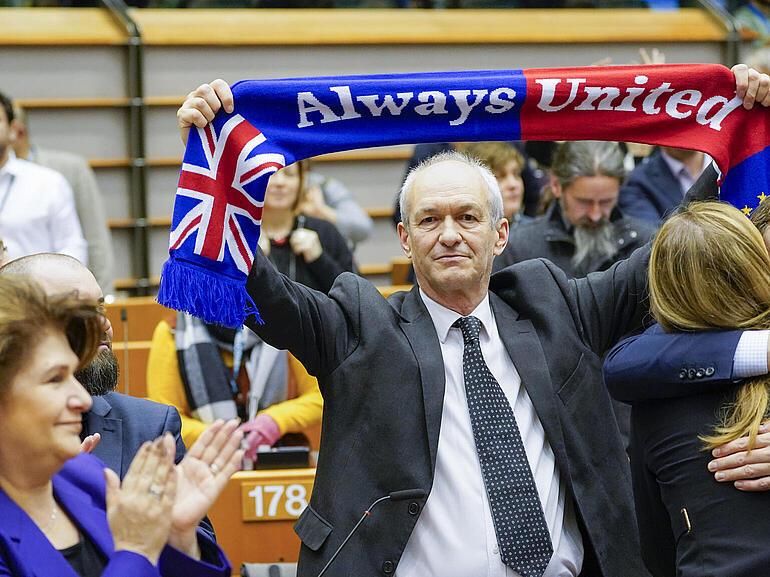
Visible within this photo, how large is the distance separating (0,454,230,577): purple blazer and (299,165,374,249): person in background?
296cm

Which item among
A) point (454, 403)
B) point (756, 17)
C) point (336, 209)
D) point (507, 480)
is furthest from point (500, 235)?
point (756, 17)

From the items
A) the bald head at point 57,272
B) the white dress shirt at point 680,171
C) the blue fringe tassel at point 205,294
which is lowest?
the blue fringe tassel at point 205,294

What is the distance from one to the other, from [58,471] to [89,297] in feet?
1.67

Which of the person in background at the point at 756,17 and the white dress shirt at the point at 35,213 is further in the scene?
the person in background at the point at 756,17

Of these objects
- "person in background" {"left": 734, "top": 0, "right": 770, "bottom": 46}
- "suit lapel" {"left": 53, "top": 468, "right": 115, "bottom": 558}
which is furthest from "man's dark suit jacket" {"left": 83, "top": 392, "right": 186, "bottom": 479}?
"person in background" {"left": 734, "top": 0, "right": 770, "bottom": 46}

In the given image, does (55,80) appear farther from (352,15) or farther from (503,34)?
(503,34)

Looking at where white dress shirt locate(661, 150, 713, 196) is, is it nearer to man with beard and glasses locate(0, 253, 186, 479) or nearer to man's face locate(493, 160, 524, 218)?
man's face locate(493, 160, 524, 218)

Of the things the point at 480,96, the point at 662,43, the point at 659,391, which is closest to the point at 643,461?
the point at 659,391

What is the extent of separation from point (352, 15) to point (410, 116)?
4.72 m

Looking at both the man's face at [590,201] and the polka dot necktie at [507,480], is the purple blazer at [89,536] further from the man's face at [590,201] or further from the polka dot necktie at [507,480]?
the man's face at [590,201]

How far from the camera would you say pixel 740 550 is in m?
1.85

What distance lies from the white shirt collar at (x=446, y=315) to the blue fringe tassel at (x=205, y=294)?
1.40 ft

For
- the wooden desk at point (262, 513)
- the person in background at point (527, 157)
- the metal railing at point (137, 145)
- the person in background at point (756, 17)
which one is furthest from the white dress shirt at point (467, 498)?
the person in background at point (756, 17)

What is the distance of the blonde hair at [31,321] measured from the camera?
156cm
